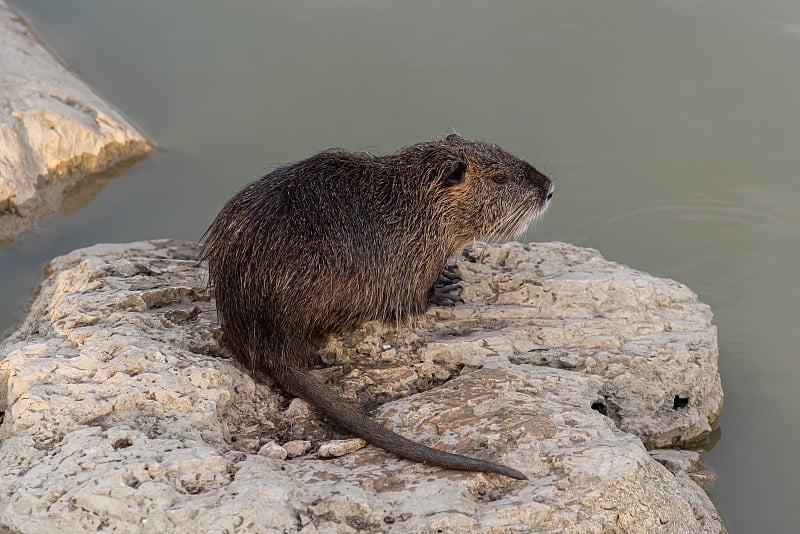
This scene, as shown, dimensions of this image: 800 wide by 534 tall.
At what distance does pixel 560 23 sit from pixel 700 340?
3462 millimetres

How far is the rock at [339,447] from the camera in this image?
3008 mm

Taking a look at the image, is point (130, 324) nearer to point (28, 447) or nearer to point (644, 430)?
point (28, 447)

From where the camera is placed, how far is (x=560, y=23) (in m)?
6.64

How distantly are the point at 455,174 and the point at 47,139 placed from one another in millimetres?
2788

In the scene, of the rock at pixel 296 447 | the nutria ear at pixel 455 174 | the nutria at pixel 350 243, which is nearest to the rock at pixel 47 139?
the nutria at pixel 350 243

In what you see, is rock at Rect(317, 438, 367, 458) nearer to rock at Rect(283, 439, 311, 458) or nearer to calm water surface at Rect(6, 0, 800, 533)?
rock at Rect(283, 439, 311, 458)

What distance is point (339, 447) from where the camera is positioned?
303 cm

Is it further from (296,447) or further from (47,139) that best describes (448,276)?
(47,139)

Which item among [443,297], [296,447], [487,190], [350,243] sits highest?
[487,190]

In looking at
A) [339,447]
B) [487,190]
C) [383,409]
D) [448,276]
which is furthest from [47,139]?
[339,447]

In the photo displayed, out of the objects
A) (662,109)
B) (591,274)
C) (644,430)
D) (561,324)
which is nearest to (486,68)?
(662,109)

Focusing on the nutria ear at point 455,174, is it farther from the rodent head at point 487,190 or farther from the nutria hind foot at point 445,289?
the nutria hind foot at point 445,289

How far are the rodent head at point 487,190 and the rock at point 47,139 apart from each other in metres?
2.55

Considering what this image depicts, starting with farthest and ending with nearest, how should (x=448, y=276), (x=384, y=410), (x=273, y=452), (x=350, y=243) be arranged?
(x=448, y=276), (x=350, y=243), (x=384, y=410), (x=273, y=452)
